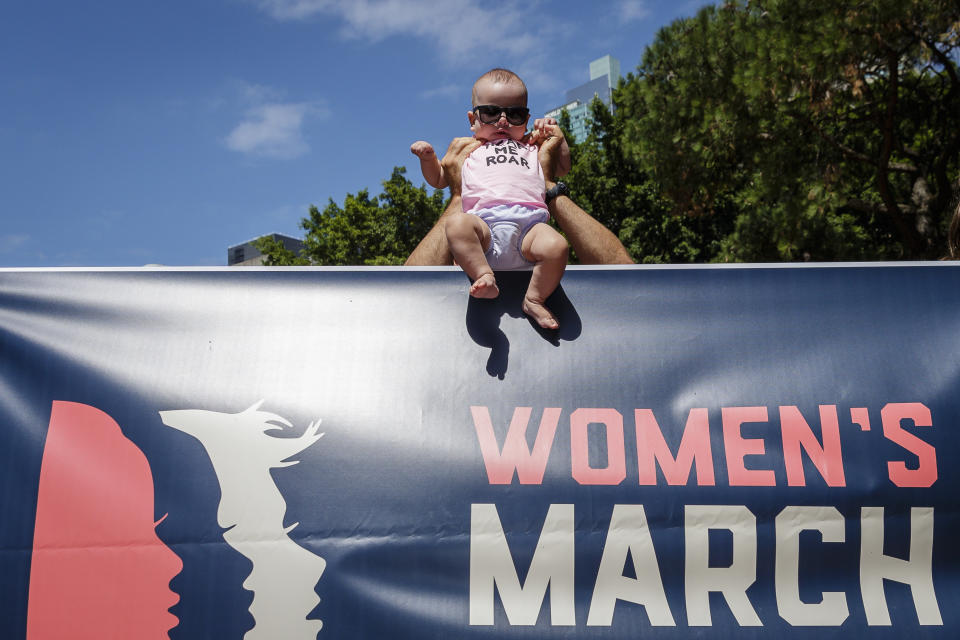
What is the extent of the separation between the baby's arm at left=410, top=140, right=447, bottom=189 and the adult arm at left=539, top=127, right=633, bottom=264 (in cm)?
44

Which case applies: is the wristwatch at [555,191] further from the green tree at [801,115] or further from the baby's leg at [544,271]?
the green tree at [801,115]

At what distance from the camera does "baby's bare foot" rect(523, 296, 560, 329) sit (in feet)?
7.71

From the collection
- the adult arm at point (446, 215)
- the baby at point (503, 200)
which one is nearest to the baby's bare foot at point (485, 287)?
the baby at point (503, 200)

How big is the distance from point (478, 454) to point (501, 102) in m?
1.46

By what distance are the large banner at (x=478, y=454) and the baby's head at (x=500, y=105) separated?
0.73 metres

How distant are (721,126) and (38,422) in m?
8.28

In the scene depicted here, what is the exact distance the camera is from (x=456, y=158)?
299 centimetres

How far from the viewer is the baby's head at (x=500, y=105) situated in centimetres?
281

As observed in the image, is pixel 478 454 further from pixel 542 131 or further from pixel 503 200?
pixel 542 131

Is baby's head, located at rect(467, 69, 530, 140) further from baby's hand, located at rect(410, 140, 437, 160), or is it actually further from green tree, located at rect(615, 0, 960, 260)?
green tree, located at rect(615, 0, 960, 260)

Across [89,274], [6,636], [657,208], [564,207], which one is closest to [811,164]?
[564,207]

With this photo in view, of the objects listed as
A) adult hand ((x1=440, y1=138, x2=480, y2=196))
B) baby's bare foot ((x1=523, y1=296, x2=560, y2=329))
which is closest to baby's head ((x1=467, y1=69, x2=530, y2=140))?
adult hand ((x1=440, y1=138, x2=480, y2=196))

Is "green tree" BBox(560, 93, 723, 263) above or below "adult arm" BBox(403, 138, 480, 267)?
above

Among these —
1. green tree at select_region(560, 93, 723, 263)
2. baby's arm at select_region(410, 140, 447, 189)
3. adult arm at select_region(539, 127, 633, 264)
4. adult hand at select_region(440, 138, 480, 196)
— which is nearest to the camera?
baby's arm at select_region(410, 140, 447, 189)
